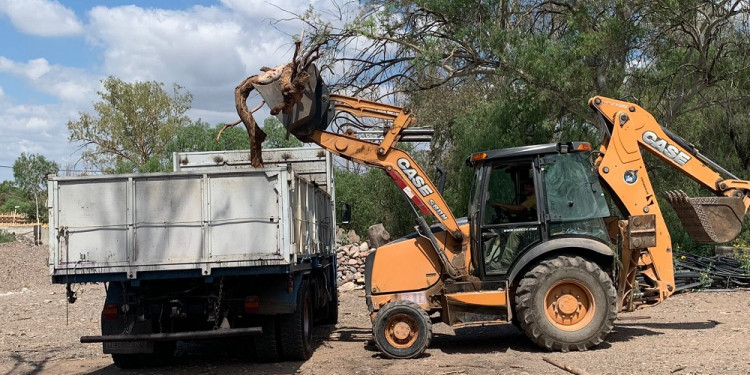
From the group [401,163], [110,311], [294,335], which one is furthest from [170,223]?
[401,163]

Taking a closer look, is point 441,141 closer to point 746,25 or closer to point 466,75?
point 466,75

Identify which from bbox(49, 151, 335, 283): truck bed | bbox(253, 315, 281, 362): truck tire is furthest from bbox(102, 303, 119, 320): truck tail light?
bbox(253, 315, 281, 362): truck tire

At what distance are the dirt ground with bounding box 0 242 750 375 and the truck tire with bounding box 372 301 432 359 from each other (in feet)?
0.45

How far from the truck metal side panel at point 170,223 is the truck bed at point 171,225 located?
11 millimetres

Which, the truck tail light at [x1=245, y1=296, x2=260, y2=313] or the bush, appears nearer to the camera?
the truck tail light at [x1=245, y1=296, x2=260, y2=313]

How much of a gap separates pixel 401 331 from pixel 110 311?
3.37 metres

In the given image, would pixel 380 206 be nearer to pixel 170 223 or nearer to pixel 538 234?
pixel 538 234

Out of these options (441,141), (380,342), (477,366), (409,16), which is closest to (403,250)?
(380,342)

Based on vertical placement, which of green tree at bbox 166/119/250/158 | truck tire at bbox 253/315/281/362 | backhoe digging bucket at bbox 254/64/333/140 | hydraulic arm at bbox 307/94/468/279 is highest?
green tree at bbox 166/119/250/158

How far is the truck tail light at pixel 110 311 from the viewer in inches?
336

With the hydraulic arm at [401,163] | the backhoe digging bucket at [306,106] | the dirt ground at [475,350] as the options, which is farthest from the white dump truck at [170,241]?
the hydraulic arm at [401,163]

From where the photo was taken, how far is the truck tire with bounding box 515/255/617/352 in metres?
9.00

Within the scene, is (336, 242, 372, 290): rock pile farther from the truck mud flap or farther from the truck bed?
the truck bed

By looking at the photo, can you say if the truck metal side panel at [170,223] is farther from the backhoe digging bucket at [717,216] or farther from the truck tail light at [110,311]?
the backhoe digging bucket at [717,216]
